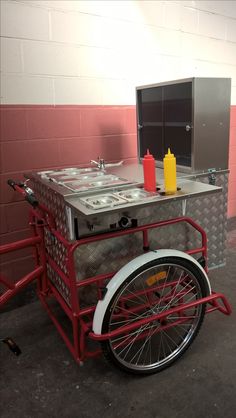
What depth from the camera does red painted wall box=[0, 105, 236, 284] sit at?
2.25 m

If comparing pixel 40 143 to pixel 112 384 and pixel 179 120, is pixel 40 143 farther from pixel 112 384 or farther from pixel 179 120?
pixel 112 384

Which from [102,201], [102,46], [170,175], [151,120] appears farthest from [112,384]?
[102,46]

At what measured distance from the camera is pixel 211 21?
3.08 meters

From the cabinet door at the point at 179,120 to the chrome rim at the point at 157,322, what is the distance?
0.72 meters

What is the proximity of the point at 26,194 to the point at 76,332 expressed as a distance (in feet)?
2.22

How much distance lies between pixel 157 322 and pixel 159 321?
3 centimetres

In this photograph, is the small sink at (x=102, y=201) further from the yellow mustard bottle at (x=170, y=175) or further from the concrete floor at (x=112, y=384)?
the concrete floor at (x=112, y=384)

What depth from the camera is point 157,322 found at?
1868mm

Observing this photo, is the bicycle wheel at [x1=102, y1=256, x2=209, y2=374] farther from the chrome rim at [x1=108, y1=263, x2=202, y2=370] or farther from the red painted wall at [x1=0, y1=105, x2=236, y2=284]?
the red painted wall at [x1=0, y1=105, x2=236, y2=284]

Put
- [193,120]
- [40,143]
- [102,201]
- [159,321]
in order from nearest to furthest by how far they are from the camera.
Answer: [102,201] → [159,321] → [193,120] → [40,143]

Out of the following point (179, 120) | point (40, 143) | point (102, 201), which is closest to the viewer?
point (102, 201)

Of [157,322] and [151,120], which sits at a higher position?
[151,120]

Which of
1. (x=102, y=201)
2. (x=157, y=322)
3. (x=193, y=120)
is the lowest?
(x=157, y=322)

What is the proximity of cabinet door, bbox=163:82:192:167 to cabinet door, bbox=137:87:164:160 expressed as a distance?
0.06 metres
